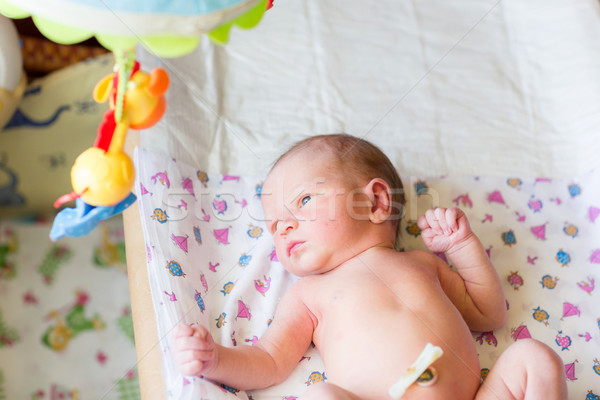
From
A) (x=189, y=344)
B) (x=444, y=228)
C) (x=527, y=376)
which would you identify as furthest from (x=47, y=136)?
(x=527, y=376)

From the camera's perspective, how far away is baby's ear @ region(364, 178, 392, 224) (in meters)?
1.14

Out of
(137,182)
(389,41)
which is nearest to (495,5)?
(389,41)

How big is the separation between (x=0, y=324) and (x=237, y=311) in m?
0.72

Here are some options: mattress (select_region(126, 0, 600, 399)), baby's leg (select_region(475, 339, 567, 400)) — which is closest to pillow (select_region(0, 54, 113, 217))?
mattress (select_region(126, 0, 600, 399))

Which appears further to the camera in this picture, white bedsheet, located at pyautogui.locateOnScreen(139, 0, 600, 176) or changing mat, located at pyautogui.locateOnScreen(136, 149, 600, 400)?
white bedsheet, located at pyautogui.locateOnScreen(139, 0, 600, 176)

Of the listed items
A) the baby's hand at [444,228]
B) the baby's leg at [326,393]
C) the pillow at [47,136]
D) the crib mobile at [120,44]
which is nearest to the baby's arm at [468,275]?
the baby's hand at [444,228]

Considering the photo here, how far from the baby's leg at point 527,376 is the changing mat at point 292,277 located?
0.51 feet

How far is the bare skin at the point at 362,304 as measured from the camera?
0.93m

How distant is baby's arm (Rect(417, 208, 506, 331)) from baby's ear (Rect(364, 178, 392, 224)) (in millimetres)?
91

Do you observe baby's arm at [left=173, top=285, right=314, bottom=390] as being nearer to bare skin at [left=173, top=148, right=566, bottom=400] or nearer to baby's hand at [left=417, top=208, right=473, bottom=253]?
bare skin at [left=173, top=148, right=566, bottom=400]

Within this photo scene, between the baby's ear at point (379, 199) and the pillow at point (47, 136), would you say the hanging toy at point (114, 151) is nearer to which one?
the baby's ear at point (379, 199)

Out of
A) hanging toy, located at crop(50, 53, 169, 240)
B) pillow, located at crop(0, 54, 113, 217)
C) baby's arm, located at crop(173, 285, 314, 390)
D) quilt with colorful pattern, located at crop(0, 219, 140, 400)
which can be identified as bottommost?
quilt with colorful pattern, located at crop(0, 219, 140, 400)

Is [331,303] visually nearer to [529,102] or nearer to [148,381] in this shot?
[148,381]

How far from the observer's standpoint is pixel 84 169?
70 cm
